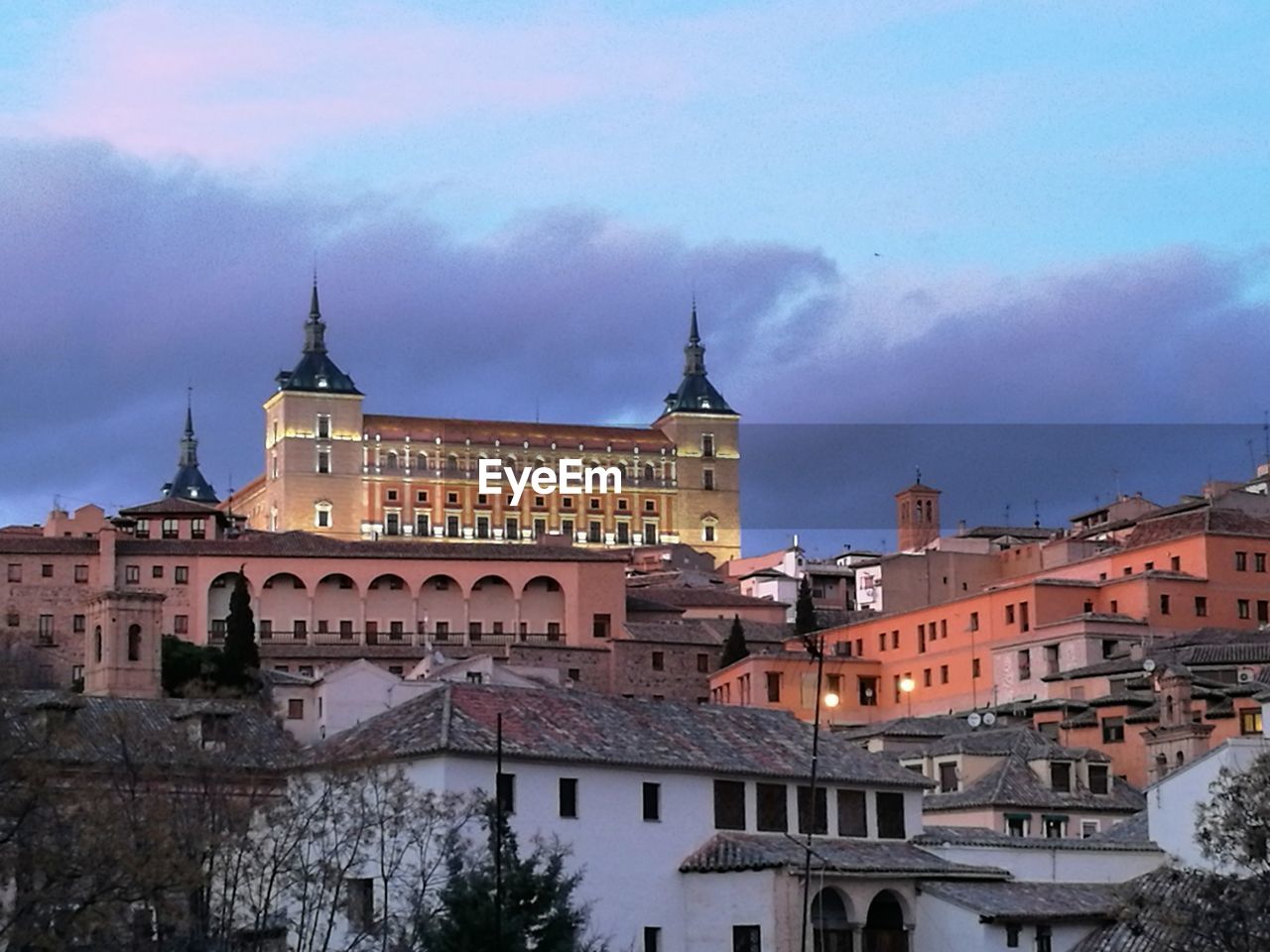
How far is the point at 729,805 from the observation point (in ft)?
152

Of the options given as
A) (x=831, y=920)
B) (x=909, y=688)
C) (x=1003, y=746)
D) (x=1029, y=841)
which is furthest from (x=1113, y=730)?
(x=909, y=688)

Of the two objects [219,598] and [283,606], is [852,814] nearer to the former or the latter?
[219,598]

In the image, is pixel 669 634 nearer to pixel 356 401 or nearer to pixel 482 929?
pixel 482 929

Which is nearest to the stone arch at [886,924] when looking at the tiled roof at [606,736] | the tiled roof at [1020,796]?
the tiled roof at [606,736]

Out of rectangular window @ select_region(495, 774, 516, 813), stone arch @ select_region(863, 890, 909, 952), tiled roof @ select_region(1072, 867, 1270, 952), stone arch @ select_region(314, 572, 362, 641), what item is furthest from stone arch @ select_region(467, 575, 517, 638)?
rectangular window @ select_region(495, 774, 516, 813)

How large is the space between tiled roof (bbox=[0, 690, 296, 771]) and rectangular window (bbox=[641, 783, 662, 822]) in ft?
22.8

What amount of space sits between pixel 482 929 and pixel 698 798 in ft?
32.2

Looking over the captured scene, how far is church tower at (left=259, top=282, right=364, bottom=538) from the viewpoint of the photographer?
512 ft

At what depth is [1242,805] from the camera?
36062mm

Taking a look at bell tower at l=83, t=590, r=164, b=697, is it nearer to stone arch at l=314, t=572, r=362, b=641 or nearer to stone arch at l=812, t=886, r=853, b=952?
stone arch at l=314, t=572, r=362, b=641

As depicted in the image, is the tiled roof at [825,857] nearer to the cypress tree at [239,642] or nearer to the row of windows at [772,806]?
the row of windows at [772,806]

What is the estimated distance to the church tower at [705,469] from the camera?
16625cm

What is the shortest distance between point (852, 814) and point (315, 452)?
11296 centimetres

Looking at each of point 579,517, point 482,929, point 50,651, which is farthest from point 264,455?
point 482,929
